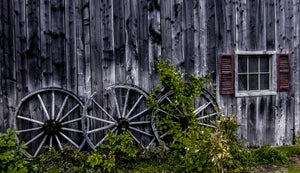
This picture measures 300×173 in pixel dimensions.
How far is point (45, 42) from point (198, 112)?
315 cm

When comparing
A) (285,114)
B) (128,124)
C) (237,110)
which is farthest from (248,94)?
(128,124)

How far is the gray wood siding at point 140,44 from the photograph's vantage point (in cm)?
479

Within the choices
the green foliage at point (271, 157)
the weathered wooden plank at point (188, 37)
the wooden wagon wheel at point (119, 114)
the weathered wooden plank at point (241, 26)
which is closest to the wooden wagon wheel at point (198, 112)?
the wooden wagon wheel at point (119, 114)

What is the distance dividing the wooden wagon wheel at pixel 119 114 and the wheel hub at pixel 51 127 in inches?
18.8

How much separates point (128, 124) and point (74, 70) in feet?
4.54

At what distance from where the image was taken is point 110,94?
5.12 meters

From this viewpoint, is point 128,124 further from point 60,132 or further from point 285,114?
point 285,114

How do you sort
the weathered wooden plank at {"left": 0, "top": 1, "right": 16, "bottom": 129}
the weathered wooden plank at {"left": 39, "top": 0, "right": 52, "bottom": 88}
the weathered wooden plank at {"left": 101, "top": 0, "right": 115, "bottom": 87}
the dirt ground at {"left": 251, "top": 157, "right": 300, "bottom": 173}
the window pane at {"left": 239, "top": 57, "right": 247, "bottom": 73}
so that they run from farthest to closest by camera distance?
1. the window pane at {"left": 239, "top": 57, "right": 247, "bottom": 73}
2. the weathered wooden plank at {"left": 101, "top": 0, "right": 115, "bottom": 87}
3. the weathered wooden plank at {"left": 39, "top": 0, "right": 52, "bottom": 88}
4. the weathered wooden plank at {"left": 0, "top": 1, "right": 16, "bottom": 129}
5. the dirt ground at {"left": 251, "top": 157, "right": 300, "bottom": 173}

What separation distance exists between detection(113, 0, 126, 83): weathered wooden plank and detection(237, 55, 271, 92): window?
244 cm

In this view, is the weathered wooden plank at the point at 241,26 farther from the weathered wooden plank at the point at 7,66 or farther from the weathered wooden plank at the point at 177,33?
the weathered wooden plank at the point at 7,66

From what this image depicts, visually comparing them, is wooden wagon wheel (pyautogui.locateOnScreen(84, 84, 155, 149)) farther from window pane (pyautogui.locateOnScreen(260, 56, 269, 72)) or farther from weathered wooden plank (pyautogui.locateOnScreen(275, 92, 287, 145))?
weathered wooden plank (pyautogui.locateOnScreen(275, 92, 287, 145))

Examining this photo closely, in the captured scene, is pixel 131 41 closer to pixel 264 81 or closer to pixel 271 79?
pixel 264 81

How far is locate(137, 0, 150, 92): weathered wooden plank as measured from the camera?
5242 millimetres

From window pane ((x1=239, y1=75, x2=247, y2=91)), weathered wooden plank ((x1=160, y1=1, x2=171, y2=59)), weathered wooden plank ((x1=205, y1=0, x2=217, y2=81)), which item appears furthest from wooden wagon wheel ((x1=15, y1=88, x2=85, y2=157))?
window pane ((x1=239, y1=75, x2=247, y2=91))
